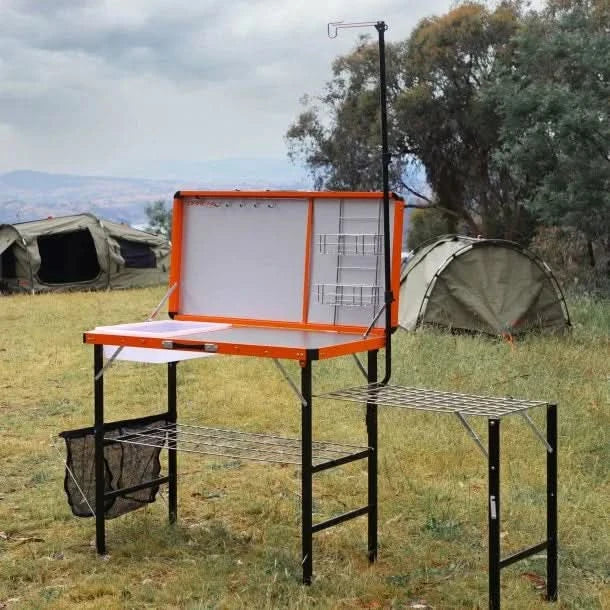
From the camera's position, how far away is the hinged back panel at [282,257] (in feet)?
14.6

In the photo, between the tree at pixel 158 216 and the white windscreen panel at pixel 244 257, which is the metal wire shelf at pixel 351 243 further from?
the tree at pixel 158 216

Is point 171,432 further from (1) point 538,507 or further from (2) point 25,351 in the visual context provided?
(2) point 25,351

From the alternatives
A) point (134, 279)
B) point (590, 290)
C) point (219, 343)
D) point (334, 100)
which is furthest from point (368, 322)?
point (334, 100)

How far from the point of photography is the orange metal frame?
13.2ft

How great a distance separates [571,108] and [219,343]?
12006mm

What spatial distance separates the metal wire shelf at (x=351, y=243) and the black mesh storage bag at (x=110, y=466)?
125 cm

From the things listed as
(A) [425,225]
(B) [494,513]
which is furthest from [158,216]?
(B) [494,513]

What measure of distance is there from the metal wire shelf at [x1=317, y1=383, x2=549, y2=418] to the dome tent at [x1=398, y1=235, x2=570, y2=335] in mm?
7681

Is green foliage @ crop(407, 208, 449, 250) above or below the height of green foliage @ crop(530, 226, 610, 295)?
above

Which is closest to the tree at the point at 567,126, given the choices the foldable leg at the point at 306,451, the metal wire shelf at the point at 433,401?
the metal wire shelf at the point at 433,401

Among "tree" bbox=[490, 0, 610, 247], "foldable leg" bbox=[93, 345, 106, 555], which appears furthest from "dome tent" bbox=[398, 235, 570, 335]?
"foldable leg" bbox=[93, 345, 106, 555]

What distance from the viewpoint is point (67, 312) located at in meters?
15.5

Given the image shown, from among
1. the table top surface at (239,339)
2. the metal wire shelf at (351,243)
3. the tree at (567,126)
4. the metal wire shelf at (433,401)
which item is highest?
the tree at (567,126)

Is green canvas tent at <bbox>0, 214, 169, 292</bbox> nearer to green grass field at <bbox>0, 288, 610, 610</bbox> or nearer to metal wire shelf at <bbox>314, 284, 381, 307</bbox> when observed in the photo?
green grass field at <bbox>0, 288, 610, 610</bbox>
